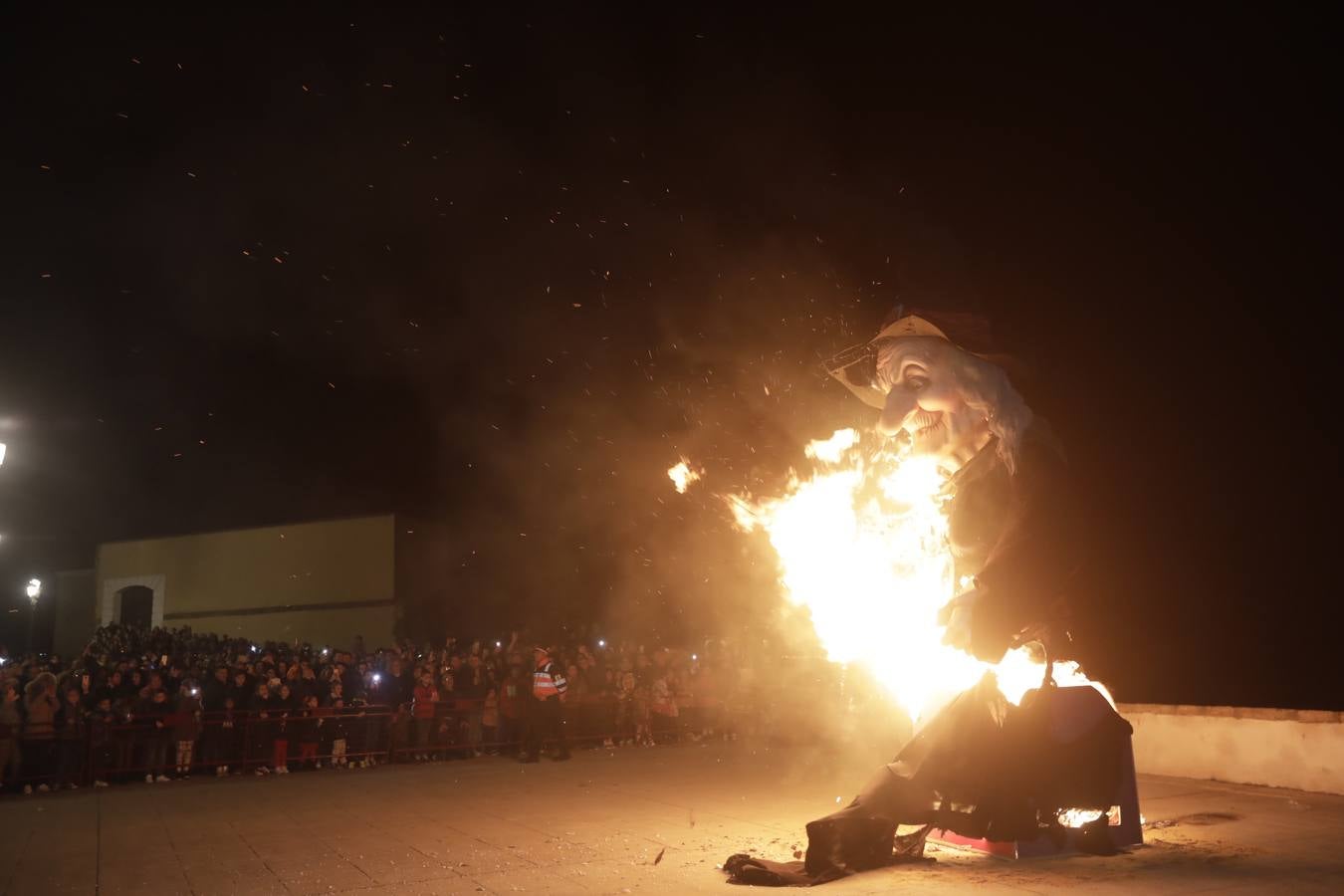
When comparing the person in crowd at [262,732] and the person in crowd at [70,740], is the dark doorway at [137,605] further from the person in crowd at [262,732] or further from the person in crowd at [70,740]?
the person in crowd at [70,740]

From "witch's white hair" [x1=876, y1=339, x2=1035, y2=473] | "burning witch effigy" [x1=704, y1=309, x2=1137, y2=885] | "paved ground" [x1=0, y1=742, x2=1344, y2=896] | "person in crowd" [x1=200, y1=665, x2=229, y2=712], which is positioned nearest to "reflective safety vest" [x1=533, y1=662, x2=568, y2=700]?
"paved ground" [x1=0, y1=742, x2=1344, y2=896]

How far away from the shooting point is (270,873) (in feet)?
28.0

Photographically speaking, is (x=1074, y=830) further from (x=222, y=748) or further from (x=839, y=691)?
(x=222, y=748)

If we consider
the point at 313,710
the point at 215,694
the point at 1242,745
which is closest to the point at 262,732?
the point at 313,710

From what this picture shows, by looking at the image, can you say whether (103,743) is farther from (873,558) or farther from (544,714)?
(873,558)

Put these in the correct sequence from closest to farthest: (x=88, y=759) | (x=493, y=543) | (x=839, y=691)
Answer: (x=88, y=759)
(x=839, y=691)
(x=493, y=543)

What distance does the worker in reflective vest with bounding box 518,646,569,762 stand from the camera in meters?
16.9

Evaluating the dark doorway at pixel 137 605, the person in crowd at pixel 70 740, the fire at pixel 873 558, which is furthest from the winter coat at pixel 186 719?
the dark doorway at pixel 137 605

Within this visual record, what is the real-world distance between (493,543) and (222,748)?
57.6ft

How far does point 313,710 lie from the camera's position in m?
16.5

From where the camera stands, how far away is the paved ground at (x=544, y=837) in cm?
780

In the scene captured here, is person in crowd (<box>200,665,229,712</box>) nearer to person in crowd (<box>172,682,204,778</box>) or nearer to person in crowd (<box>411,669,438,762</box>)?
person in crowd (<box>172,682,204,778</box>)

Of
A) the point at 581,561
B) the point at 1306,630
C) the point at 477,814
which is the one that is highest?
the point at 581,561

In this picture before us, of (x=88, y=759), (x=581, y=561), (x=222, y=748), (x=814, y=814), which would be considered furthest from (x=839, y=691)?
(x=581, y=561)
